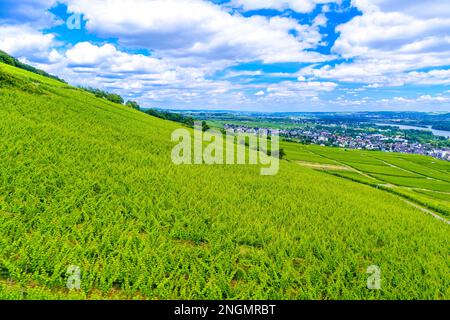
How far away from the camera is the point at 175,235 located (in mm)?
10641

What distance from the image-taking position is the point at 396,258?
37.7 ft

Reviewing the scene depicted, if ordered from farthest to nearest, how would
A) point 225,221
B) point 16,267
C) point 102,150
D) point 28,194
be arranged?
1. point 102,150
2. point 225,221
3. point 28,194
4. point 16,267

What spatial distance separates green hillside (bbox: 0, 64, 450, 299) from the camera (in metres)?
7.82

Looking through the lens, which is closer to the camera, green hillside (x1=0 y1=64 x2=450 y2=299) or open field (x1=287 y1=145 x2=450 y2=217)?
green hillside (x1=0 y1=64 x2=450 y2=299)

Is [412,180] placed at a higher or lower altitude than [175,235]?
lower

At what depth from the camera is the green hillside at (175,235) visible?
782 centimetres

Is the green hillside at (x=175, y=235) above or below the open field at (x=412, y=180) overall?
above

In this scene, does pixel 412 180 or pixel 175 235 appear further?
pixel 412 180

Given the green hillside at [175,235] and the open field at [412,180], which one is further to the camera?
the open field at [412,180]

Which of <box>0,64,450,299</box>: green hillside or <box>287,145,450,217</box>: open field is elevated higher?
<box>0,64,450,299</box>: green hillside

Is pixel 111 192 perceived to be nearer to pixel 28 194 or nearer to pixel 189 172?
Answer: pixel 28 194

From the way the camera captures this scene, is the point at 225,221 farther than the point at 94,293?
Yes

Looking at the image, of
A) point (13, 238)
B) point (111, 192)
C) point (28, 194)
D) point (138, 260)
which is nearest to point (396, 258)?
point (138, 260)

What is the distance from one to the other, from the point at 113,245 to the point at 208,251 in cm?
304
